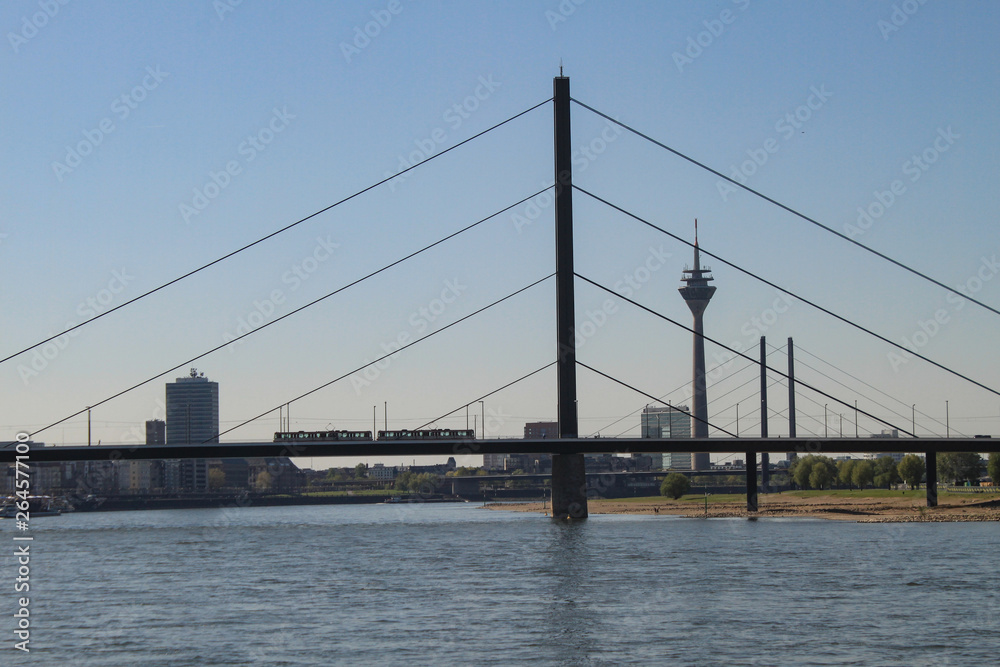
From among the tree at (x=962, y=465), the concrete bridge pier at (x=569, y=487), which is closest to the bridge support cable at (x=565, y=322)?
the concrete bridge pier at (x=569, y=487)

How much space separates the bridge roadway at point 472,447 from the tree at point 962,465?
3169 centimetres

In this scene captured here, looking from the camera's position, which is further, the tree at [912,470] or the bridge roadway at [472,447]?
the tree at [912,470]

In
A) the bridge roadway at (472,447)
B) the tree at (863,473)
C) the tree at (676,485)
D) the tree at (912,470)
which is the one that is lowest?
the tree at (676,485)

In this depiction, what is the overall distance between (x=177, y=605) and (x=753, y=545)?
3687 cm

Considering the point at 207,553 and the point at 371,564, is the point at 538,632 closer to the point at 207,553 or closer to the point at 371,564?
the point at 371,564

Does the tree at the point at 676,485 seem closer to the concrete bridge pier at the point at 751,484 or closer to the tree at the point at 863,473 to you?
the tree at the point at 863,473

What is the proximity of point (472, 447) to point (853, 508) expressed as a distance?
39.3 m

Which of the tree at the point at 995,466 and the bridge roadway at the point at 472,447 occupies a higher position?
the bridge roadway at the point at 472,447

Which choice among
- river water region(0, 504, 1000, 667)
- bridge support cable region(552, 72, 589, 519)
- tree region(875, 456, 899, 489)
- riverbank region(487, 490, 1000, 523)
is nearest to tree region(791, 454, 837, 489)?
riverbank region(487, 490, 1000, 523)

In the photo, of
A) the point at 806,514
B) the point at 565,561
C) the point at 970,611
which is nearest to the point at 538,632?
the point at 970,611

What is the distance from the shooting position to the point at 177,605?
151ft

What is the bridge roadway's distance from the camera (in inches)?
3706

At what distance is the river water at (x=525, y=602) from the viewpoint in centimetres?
3519

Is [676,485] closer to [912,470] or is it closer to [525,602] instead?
[912,470]
